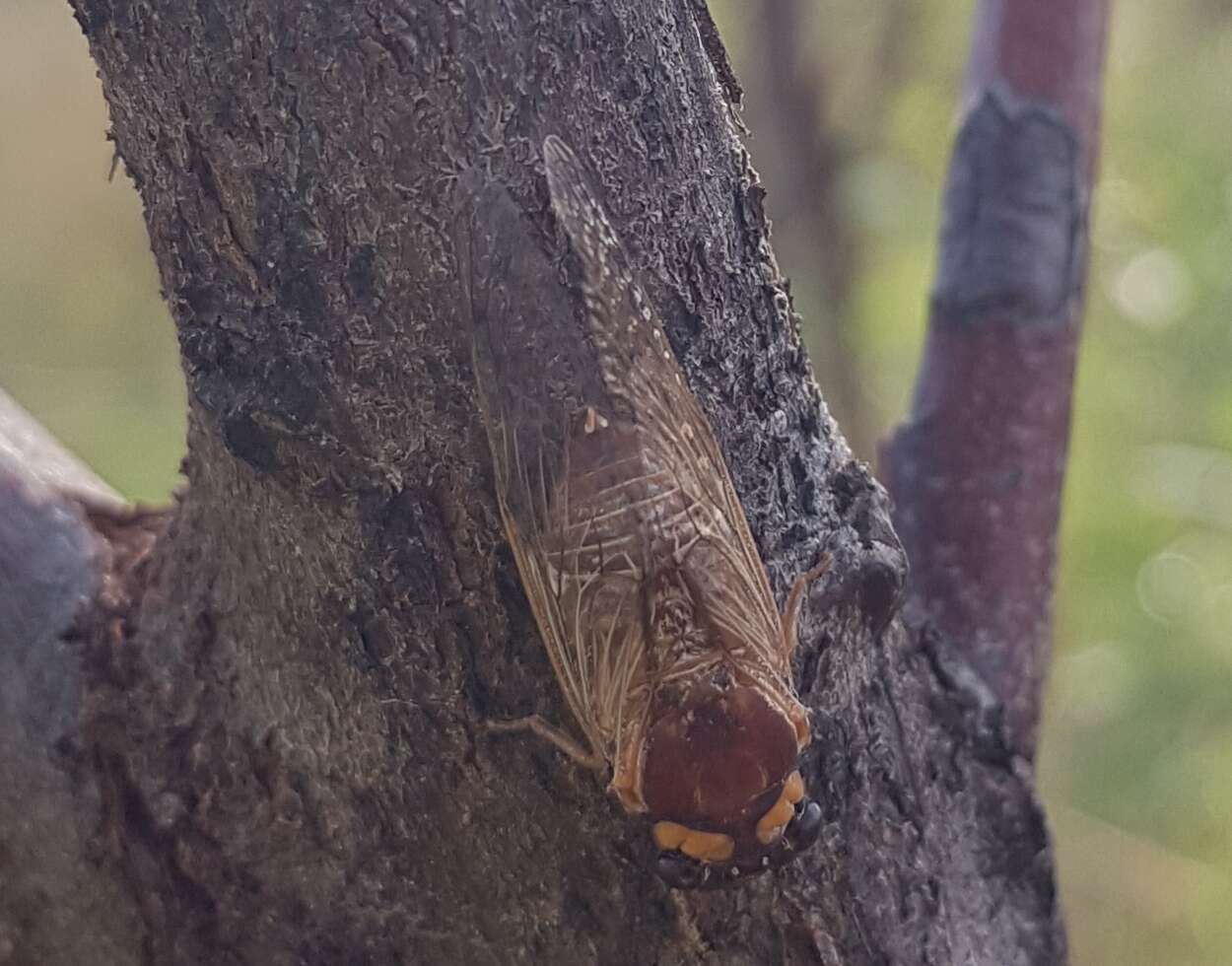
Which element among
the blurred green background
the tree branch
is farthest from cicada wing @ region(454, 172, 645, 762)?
the blurred green background

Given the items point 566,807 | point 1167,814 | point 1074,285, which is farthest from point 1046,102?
point 1167,814

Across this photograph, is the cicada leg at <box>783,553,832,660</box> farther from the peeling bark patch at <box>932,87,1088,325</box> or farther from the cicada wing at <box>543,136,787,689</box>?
the peeling bark patch at <box>932,87,1088,325</box>

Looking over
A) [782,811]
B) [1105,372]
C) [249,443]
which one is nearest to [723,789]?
[782,811]

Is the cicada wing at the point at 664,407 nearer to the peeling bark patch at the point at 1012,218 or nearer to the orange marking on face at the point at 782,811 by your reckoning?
the orange marking on face at the point at 782,811

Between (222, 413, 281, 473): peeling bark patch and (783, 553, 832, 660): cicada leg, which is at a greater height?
(783, 553, 832, 660): cicada leg

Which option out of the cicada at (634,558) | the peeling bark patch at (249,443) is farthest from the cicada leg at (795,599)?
the peeling bark patch at (249,443)

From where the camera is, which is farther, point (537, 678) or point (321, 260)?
point (537, 678)

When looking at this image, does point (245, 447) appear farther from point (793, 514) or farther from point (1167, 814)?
point (1167, 814)
